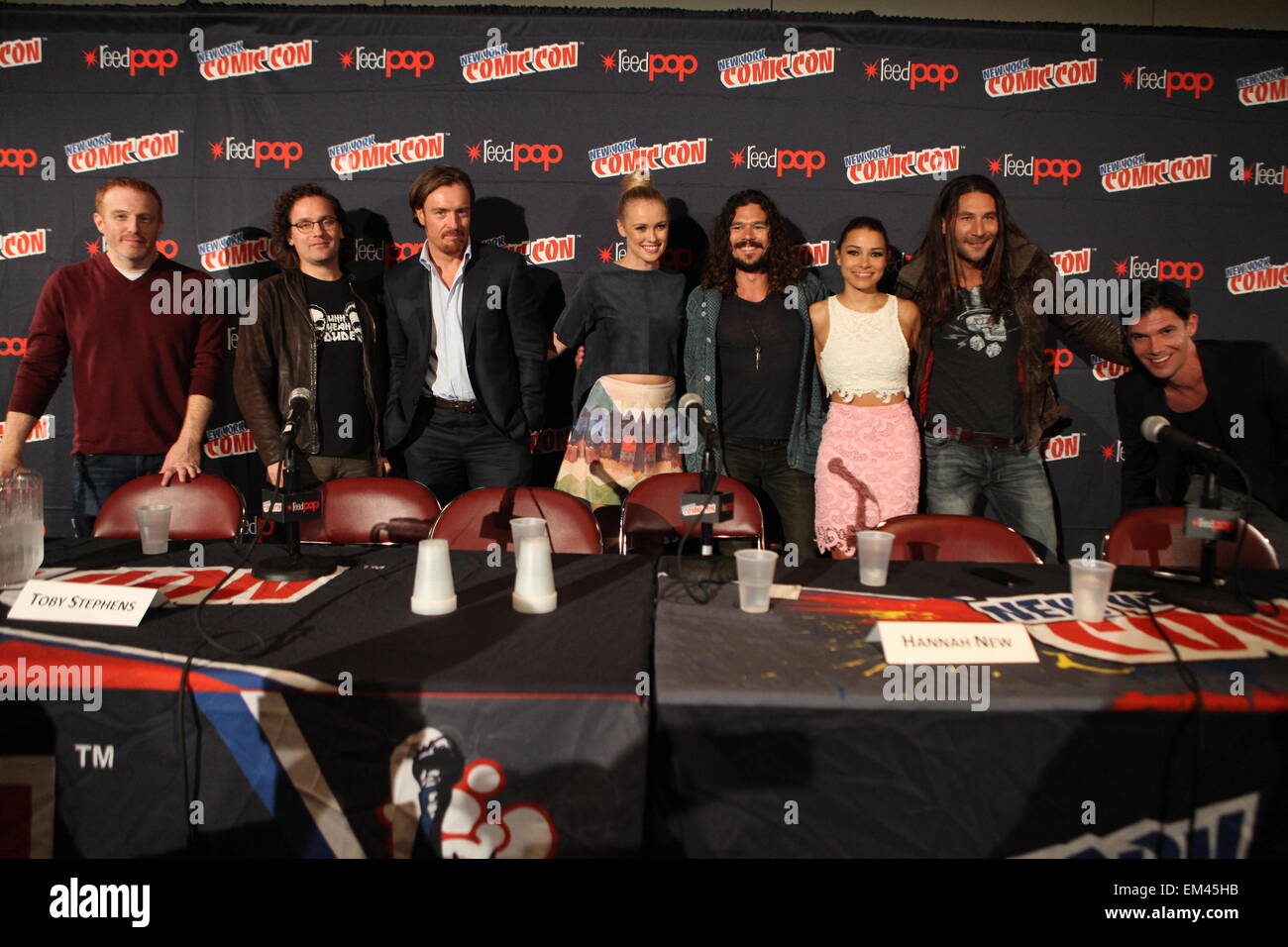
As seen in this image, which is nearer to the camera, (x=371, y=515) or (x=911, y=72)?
(x=371, y=515)

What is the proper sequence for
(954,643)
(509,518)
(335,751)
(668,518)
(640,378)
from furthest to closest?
1. (640,378)
2. (668,518)
3. (509,518)
4. (954,643)
5. (335,751)

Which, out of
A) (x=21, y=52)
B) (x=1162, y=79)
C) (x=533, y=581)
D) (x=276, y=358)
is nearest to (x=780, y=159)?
(x=1162, y=79)

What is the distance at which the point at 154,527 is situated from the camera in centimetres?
196

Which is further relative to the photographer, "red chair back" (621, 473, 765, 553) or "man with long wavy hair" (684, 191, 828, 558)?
"man with long wavy hair" (684, 191, 828, 558)

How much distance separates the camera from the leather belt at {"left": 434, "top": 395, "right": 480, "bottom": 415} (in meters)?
3.10

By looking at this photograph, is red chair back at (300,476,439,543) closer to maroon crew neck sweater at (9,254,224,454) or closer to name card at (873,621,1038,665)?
maroon crew neck sweater at (9,254,224,454)

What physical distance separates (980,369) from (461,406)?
205cm

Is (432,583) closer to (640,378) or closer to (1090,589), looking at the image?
(1090,589)

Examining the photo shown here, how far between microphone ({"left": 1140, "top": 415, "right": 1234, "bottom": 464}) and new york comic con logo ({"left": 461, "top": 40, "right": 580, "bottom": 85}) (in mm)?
2976

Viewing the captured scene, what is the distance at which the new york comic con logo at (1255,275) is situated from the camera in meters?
3.67

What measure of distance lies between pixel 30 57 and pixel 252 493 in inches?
89.4

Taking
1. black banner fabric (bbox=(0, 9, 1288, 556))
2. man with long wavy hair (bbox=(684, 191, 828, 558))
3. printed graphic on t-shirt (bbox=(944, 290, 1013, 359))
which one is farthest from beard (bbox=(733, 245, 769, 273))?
printed graphic on t-shirt (bbox=(944, 290, 1013, 359))

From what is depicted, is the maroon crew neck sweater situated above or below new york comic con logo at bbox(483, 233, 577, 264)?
below

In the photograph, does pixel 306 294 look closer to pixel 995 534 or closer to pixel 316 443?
pixel 316 443
